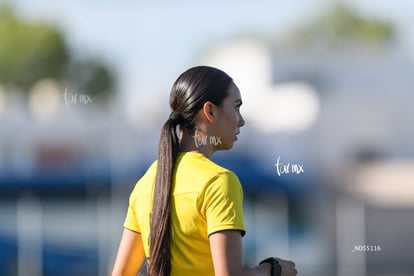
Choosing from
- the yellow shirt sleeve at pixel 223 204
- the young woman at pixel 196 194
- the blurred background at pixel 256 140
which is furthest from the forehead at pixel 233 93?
the blurred background at pixel 256 140

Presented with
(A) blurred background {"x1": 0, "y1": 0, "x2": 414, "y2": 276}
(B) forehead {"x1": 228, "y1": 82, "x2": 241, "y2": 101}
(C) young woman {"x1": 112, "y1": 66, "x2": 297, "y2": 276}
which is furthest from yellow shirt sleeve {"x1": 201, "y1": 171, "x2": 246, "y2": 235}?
(A) blurred background {"x1": 0, "y1": 0, "x2": 414, "y2": 276}

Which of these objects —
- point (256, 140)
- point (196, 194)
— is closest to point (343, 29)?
point (256, 140)

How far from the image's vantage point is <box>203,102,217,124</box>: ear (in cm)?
139

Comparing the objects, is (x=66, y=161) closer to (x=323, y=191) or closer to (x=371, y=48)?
(x=323, y=191)

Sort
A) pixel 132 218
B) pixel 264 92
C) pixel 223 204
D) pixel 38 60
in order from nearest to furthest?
1. pixel 223 204
2. pixel 132 218
3. pixel 264 92
4. pixel 38 60

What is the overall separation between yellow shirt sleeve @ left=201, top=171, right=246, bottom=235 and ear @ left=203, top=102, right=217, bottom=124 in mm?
100

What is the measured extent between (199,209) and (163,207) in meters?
0.06

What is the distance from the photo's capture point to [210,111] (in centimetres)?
139

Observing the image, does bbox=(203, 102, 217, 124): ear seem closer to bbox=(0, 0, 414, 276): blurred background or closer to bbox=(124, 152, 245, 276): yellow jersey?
bbox=(124, 152, 245, 276): yellow jersey

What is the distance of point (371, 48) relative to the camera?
7.97 meters

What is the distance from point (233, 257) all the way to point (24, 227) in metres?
5.38

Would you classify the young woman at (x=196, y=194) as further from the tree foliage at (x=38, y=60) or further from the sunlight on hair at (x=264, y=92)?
the tree foliage at (x=38, y=60)

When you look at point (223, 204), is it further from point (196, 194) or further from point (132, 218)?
point (132, 218)

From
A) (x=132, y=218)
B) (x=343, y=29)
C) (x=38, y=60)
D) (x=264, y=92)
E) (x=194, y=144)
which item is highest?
(x=343, y=29)
